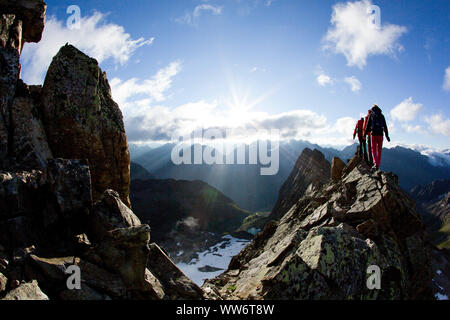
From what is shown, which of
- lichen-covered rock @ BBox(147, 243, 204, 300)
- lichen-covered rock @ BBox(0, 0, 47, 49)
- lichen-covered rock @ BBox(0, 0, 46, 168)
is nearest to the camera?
lichen-covered rock @ BBox(147, 243, 204, 300)

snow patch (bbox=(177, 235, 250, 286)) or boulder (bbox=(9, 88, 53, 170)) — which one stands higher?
boulder (bbox=(9, 88, 53, 170))

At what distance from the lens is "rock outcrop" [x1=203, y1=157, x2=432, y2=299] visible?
39.0 feet

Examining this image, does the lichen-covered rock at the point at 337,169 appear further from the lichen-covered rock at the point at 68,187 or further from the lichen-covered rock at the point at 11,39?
the lichen-covered rock at the point at 11,39

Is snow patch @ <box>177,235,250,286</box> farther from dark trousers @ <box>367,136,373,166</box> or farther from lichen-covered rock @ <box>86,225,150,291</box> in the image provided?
lichen-covered rock @ <box>86,225,150,291</box>

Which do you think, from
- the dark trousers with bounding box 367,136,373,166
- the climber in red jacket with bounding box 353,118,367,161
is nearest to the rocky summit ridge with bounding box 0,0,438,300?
the dark trousers with bounding box 367,136,373,166

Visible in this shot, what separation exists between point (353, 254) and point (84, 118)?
17334 mm

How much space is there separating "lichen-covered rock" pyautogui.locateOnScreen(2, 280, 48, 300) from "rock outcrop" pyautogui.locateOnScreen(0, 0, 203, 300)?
3 centimetres

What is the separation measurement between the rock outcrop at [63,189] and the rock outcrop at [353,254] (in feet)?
14.4

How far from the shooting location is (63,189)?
12703 millimetres

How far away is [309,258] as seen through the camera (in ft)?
41.3

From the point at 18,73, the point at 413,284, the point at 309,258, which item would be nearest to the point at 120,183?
the point at 18,73

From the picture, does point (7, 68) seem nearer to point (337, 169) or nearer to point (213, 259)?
point (337, 169)

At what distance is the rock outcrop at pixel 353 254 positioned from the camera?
468 inches
